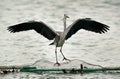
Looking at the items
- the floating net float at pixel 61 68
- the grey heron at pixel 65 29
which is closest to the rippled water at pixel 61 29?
the floating net float at pixel 61 68

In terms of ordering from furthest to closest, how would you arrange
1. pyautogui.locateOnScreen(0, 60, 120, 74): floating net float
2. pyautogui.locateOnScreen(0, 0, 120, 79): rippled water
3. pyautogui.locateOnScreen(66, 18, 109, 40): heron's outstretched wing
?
pyautogui.locateOnScreen(0, 0, 120, 79): rippled water, pyautogui.locateOnScreen(66, 18, 109, 40): heron's outstretched wing, pyautogui.locateOnScreen(0, 60, 120, 74): floating net float

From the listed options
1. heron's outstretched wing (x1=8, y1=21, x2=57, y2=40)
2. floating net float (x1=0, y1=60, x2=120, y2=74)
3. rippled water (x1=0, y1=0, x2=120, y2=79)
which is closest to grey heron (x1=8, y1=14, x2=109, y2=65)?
heron's outstretched wing (x1=8, y1=21, x2=57, y2=40)

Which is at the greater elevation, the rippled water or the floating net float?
the rippled water

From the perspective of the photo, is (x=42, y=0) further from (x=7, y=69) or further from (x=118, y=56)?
(x=7, y=69)

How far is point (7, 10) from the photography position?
83.8 ft

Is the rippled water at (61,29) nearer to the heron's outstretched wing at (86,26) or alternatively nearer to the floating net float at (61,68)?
the floating net float at (61,68)

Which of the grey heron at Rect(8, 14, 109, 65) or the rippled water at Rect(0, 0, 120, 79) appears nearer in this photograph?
the grey heron at Rect(8, 14, 109, 65)

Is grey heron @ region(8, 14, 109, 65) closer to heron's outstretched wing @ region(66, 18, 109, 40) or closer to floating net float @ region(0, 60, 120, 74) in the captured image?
heron's outstretched wing @ region(66, 18, 109, 40)

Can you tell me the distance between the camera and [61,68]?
1596 cm

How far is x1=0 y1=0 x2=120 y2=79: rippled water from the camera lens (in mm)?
17580

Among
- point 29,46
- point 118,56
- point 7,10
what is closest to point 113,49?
point 118,56

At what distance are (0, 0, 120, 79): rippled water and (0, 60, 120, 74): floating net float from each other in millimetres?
252

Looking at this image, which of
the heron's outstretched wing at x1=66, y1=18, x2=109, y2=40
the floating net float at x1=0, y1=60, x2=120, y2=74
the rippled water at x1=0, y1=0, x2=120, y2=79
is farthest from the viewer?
the rippled water at x1=0, y1=0, x2=120, y2=79

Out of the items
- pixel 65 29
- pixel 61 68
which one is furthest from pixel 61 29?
pixel 61 68
